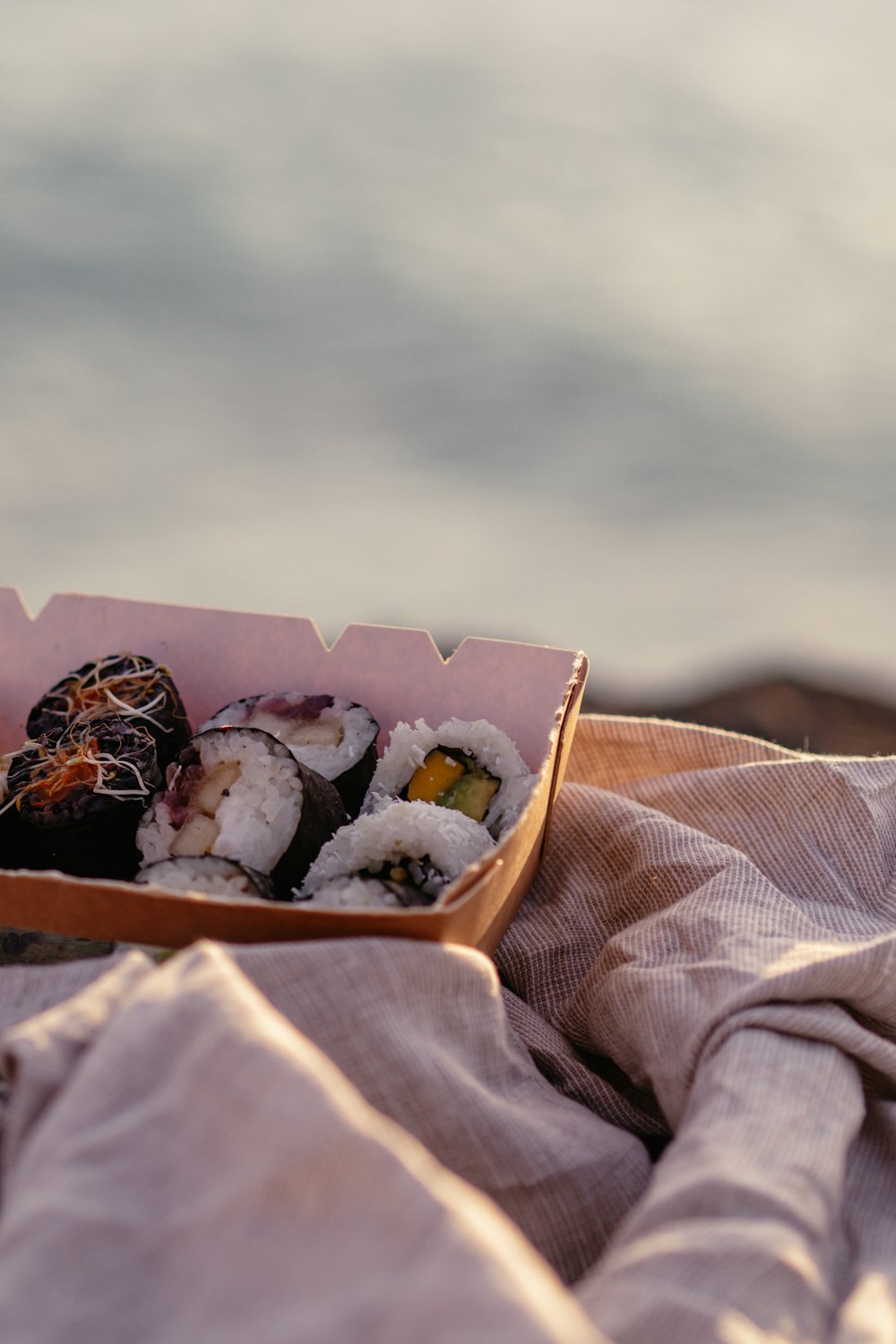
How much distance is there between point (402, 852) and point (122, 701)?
0.43 m

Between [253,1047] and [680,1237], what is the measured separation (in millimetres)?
251

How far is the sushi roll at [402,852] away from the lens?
1018mm

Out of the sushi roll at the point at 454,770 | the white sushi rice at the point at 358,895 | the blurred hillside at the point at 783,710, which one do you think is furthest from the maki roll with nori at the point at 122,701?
the blurred hillside at the point at 783,710

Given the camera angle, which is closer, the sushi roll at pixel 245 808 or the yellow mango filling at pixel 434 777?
the sushi roll at pixel 245 808

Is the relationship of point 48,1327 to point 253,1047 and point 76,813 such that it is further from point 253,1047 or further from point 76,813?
Result: point 76,813

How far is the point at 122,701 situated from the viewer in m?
1.28

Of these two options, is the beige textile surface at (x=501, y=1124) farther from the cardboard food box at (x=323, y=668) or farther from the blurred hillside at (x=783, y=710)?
the blurred hillside at (x=783, y=710)

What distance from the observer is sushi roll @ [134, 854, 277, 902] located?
977 mm

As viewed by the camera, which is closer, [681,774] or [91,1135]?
[91,1135]

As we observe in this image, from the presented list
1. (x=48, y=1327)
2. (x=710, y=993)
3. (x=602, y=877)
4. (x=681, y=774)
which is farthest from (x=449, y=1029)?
(x=681, y=774)

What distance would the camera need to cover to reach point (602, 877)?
120 centimetres

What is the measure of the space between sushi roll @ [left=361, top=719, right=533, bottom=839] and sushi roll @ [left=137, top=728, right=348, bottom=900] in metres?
0.07

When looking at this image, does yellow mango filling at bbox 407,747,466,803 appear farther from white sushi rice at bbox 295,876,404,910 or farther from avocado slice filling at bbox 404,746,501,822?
white sushi rice at bbox 295,876,404,910

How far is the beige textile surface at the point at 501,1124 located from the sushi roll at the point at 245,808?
0.74 ft
